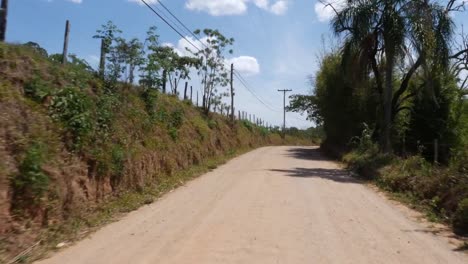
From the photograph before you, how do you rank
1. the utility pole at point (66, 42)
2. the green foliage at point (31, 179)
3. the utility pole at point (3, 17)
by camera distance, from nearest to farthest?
the green foliage at point (31, 179) < the utility pole at point (3, 17) < the utility pole at point (66, 42)

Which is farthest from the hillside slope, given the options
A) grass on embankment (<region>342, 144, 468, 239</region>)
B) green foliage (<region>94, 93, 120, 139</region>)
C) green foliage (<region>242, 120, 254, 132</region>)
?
green foliage (<region>242, 120, 254, 132</region>)

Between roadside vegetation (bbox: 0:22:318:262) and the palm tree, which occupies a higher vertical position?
the palm tree

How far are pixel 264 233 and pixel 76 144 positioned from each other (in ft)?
15.3

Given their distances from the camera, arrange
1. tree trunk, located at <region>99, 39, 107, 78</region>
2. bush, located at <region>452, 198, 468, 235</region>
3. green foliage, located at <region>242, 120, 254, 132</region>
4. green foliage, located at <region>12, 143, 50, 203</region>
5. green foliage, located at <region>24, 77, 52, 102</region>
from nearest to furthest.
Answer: green foliage, located at <region>12, 143, 50, 203</region>, bush, located at <region>452, 198, 468, 235</region>, green foliage, located at <region>24, 77, 52, 102</region>, tree trunk, located at <region>99, 39, 107, 78</region>, green foliage, located at <region>242, 120, 254, 132</region>

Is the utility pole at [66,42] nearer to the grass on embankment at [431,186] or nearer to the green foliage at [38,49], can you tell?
the green foliage at [38,49]

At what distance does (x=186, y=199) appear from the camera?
12.7m

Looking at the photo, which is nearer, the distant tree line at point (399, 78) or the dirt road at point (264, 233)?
the dirt road at point (264, 233)

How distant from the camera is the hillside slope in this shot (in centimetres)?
787

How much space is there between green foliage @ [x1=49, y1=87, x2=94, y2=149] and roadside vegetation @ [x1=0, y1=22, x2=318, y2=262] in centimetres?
2

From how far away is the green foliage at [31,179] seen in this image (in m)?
7.82

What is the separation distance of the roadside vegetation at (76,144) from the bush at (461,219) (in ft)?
22.9

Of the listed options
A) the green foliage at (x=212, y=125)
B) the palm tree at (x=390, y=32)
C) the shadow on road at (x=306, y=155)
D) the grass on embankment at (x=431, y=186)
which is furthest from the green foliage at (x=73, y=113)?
the shadow on road at (x=306, y=155)

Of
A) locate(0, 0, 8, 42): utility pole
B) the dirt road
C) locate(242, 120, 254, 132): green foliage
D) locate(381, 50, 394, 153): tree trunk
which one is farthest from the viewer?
locate(242, 120, 254, 132): green foliage

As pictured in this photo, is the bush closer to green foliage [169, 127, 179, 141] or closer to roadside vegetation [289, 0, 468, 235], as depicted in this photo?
roadside vegetation [289, 0, 468, 235]
